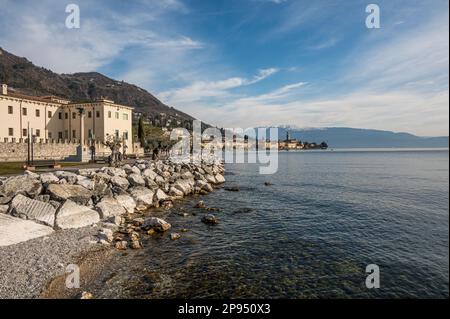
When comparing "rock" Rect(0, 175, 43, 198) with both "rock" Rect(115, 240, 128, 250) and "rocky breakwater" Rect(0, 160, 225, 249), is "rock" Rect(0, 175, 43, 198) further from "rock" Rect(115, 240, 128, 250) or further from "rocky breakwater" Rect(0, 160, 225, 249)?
"rock" Rect(115, 240, 128, 250)

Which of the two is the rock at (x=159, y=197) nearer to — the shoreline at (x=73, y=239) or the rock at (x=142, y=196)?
the shoreline at (x=73, y=239)

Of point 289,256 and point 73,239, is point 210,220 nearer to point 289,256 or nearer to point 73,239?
point 289,256

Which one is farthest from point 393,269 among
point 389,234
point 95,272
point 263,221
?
point 95,272

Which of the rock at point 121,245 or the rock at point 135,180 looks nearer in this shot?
the rock at point 121,245

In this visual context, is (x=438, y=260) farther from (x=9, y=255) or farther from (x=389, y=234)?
(x=9, y=255)

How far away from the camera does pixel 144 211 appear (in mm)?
18688

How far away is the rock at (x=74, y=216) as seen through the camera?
14.0 meters

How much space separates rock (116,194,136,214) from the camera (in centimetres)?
1796

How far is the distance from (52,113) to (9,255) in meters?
55.6

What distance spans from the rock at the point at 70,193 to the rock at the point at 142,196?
10.7 ft

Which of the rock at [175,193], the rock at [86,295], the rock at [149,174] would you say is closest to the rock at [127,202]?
the rock at [175,193]

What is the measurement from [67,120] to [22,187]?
158ft
